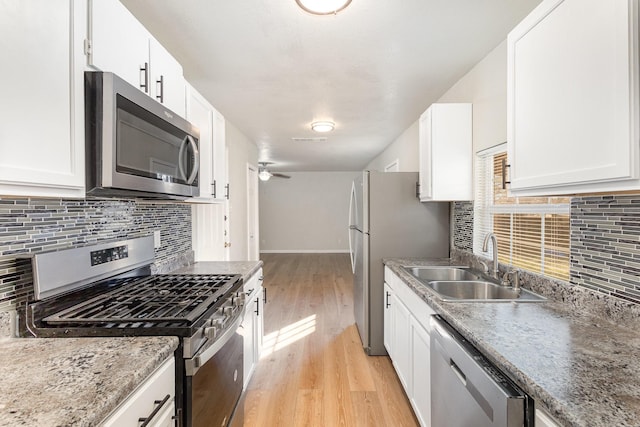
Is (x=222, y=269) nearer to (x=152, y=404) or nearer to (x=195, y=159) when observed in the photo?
(x=195, y=159)

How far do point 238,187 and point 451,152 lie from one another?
9.84 ft

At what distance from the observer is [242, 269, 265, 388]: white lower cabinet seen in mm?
2111

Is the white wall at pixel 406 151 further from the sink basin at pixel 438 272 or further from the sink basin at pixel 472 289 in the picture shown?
the sink basin at pixel 472 289

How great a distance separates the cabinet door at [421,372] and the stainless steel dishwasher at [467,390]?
138mm

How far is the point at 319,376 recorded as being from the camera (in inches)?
102

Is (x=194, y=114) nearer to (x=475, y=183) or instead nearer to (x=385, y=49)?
(x=385, y=49)

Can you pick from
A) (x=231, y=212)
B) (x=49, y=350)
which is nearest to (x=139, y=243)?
(x=49, y=350)

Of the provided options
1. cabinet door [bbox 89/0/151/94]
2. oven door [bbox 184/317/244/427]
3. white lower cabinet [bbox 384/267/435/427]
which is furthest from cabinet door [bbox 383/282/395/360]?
cabinet door [bbox 89/0/151/94]

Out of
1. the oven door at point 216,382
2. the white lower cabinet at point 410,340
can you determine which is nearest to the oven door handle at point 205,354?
the oven door at point 216,382

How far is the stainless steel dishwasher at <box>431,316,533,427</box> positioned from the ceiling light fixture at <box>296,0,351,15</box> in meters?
1.58

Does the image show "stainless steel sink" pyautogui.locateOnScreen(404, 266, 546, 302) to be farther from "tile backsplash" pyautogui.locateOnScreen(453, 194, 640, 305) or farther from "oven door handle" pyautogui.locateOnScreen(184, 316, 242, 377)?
"oven door handle" pyautogui.locateOnScreen(184, 316, 242, 377)

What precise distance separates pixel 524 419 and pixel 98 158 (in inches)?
60.8

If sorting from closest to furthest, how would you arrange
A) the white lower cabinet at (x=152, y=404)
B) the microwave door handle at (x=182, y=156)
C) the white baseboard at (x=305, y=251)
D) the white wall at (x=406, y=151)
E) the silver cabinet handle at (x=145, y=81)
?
the white lower cabinet at (x=152, y=404) < the silver cabinet handle at (x=145, y=81) < the microwave door handle at (x=182, y=156) < the white wall at (x=406, y=151) < the white baseboard at (x=305, y=251)

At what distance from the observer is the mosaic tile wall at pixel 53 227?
1116 mm
